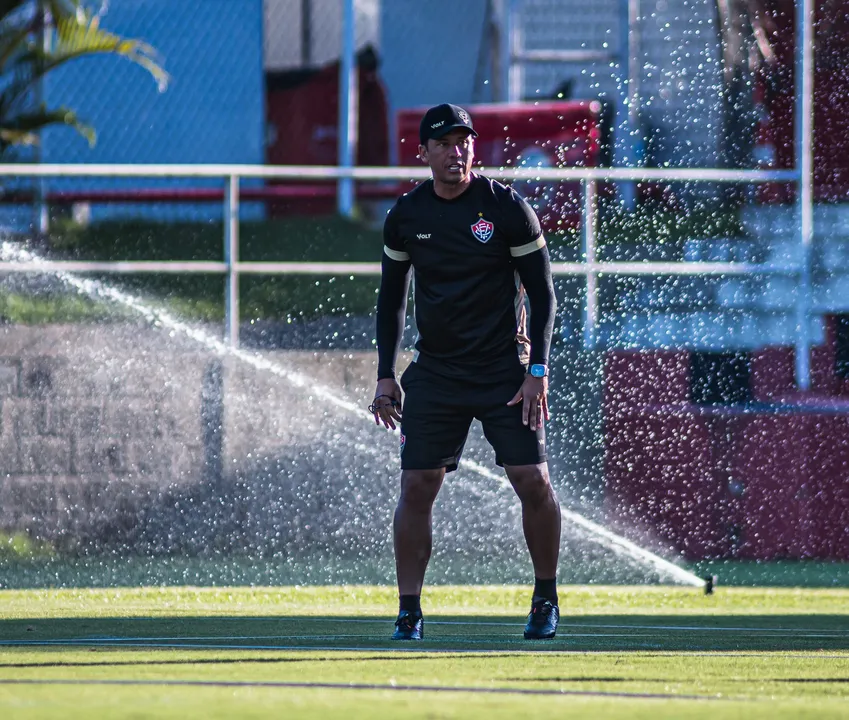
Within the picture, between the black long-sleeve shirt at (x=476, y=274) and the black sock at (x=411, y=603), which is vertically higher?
Result: the black long-sleeve shirt at (x=476, y=274)

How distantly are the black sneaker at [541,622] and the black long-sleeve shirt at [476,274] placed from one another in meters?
0.78

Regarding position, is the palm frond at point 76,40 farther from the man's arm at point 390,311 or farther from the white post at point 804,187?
the man's arm at point 390,311

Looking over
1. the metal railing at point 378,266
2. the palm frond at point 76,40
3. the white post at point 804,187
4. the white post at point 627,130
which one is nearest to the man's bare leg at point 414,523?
the metal railing at point 378,266

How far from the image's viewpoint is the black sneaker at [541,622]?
5.62m

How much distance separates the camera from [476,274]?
5.63m

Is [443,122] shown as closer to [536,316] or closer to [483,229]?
[483,229]

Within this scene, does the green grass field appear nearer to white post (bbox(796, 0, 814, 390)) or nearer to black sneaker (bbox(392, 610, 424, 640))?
black sneaker (bbox(392, 610, 424, 640))

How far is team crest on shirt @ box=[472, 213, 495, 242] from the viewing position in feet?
18.3

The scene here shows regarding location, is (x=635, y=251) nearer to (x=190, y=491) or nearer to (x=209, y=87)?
(x=190, y=491)

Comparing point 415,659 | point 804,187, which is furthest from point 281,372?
point 415,659

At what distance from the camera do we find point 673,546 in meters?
9.26

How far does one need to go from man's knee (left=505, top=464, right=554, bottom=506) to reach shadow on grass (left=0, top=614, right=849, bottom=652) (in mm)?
475

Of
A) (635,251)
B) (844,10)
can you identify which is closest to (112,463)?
(635,251)

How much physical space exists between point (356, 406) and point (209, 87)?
7.18m
